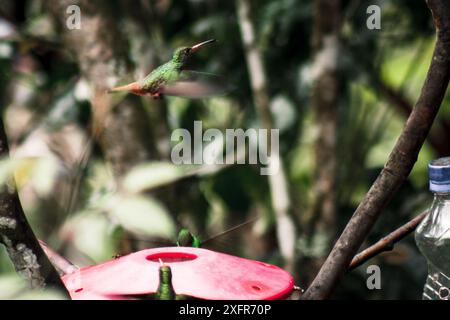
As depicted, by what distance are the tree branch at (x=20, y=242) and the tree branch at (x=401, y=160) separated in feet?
0.85

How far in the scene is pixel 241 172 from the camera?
2.46 meters

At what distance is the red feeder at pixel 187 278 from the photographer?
0.83 meters

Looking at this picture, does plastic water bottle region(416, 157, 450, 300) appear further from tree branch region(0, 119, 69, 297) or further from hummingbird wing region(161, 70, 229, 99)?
tree branch region(0, 119, 69, 297)

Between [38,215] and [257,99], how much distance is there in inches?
34.9

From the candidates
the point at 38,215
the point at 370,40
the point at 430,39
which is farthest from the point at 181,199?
the point at 430,39

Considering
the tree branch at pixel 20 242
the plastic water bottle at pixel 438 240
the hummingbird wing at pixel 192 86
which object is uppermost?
the hummingbird wing at pixel 192 86

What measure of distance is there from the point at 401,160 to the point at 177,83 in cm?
37

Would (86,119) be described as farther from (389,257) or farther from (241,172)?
(389,257)

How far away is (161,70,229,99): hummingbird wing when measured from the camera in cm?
102

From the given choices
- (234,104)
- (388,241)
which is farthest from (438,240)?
(234,104)

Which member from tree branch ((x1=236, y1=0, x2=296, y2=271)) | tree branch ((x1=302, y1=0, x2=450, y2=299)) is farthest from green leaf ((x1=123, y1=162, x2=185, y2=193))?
tree branch ((x1=236, y1=0, x2=296, y2=271))

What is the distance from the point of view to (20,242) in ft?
2.49

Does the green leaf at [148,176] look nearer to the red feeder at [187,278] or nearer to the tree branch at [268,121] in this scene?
the red feeder at [187,278]

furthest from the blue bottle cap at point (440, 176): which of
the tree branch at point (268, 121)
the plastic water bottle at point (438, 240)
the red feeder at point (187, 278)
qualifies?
the tree branch at point (268, 121)
